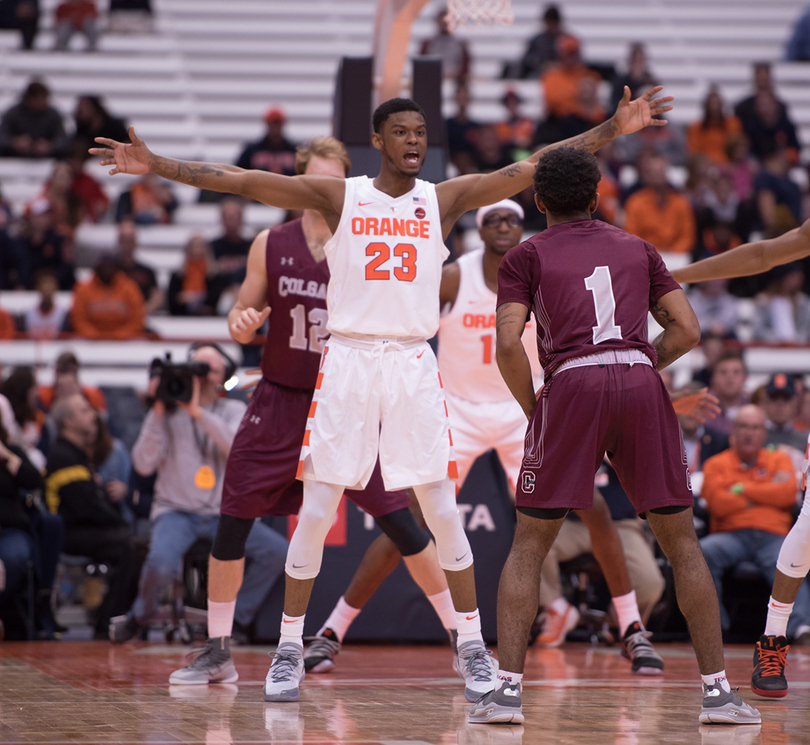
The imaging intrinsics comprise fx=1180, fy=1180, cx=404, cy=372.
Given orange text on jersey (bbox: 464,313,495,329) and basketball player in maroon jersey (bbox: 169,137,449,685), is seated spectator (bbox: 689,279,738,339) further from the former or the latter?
basketball player in maroon jersey (bbox: 169,137,449,685)

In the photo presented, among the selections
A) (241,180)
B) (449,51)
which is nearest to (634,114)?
(241,180)

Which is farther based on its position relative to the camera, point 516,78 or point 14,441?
point 516,78

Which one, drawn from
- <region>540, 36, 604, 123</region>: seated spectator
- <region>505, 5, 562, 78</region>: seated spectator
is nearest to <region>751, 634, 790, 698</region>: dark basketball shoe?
<region>540, 36, 604, 123</region>: seated spectator

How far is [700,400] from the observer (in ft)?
18.2

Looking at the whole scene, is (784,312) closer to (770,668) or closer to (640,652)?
(640,652)

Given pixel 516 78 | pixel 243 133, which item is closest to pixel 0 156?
pixel 243 133

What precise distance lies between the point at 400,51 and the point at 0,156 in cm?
926

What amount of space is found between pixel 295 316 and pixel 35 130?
10888 millimetres

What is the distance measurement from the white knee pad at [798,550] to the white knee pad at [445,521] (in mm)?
1406

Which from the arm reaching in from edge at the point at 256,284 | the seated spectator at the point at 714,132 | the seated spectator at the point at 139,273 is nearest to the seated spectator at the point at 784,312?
the seated spectator at the point at 714,132

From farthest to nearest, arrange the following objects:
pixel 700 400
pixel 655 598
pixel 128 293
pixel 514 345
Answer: pixel 128 293
pixel 655 598
pixel 700 400
pixel 514 345

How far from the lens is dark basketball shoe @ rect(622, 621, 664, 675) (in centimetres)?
602

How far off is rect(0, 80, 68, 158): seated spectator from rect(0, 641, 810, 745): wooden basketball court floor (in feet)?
32.5

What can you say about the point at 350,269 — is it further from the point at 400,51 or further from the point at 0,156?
the point at 0,156
